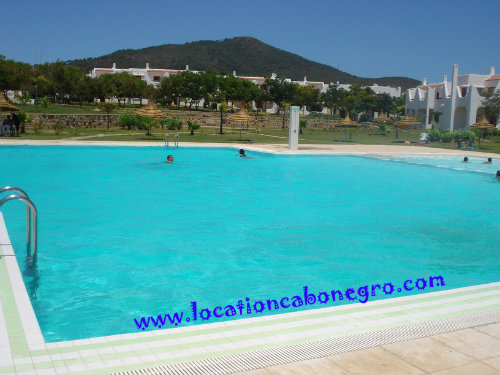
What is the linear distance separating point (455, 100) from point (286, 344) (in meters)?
50.9

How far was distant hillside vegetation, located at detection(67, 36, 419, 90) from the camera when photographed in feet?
Result: 412

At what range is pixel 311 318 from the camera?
4.25 m

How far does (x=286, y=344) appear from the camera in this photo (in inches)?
142

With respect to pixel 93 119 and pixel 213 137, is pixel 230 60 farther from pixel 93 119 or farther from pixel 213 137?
pixel 213 137

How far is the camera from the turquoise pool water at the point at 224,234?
237 inches

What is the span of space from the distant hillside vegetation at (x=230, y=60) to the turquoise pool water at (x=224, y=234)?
4305 inches

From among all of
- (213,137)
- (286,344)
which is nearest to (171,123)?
(213,137)

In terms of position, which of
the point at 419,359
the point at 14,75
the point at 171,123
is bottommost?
the point at 419,359

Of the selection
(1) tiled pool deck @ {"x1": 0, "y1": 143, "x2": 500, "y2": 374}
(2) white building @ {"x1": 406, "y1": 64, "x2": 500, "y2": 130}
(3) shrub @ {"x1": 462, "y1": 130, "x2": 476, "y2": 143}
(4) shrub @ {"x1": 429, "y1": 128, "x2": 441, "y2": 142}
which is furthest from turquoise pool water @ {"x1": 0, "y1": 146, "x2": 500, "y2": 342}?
(2) white building @ {"x1": 406, "y1": 64, "x2": 500, "y2": 130}

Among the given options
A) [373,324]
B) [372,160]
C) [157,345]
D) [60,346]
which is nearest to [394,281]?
[373,324]

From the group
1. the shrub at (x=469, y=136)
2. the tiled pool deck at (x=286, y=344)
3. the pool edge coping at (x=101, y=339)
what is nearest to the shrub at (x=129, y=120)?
the shrub at (x=469, y=136)

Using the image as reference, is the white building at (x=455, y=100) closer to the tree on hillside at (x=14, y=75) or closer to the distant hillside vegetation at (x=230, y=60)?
the tree on hillside at (x=14, y=75)

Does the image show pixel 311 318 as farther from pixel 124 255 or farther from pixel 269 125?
pixel 269 125

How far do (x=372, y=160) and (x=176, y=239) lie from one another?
560 inches
